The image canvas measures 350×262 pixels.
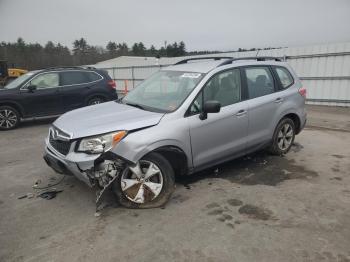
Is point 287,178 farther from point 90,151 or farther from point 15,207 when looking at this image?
point 15,207

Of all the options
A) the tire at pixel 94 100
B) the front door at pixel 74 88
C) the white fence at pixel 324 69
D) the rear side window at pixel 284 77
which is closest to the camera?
the rear side window at pixel 284 77

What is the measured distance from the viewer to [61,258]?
10.2 ft

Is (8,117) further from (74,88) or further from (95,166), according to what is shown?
(95,166)

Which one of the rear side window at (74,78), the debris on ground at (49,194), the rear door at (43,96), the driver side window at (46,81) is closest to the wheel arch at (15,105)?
the rear door at (43,96)

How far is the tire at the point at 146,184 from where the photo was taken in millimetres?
3947

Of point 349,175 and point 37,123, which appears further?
point 37,123

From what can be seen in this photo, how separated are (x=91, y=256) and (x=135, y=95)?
9.46ft

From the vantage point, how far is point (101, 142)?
12.6ft

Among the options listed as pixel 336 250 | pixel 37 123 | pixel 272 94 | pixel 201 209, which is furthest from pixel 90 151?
pixel 37 123

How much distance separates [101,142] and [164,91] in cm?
148

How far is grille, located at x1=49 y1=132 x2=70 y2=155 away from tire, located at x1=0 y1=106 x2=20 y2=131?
594 cm

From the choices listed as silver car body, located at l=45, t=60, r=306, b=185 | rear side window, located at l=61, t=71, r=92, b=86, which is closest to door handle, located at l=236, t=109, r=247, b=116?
silver car body, located at l=45, t=60, r=306, b=185

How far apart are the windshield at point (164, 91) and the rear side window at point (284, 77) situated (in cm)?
191

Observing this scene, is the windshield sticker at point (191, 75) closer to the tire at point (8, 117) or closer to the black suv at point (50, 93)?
the black suv at point (50, 93)
